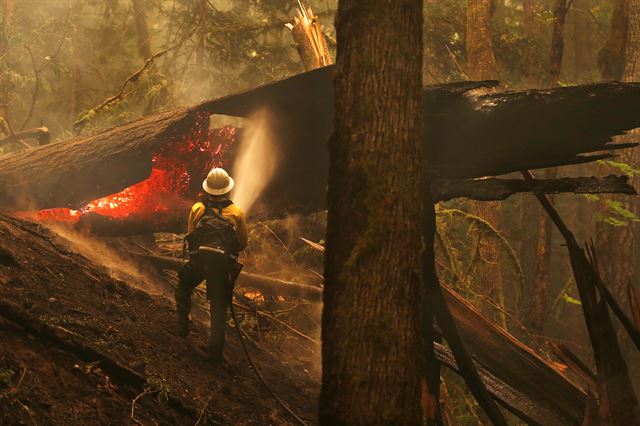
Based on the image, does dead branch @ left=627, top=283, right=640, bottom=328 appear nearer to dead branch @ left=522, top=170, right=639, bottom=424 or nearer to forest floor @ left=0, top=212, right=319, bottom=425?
dead branch @ left=522, top=170, right=639, bottom=424

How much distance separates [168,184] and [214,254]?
286 cm

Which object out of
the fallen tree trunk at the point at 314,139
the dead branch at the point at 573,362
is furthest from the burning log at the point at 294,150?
the dead branch at the point at 573,362

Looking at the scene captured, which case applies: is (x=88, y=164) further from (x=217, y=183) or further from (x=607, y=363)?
(x=607, y=363)

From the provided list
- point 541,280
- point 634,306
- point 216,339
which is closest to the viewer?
point 634,306

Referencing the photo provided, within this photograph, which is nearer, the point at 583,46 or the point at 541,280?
the point at 541,280

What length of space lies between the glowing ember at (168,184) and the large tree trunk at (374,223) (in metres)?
4.84

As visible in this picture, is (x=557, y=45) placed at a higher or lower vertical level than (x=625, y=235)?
higher

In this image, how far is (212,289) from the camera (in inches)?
272

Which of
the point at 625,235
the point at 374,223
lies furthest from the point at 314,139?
the point at 625,235

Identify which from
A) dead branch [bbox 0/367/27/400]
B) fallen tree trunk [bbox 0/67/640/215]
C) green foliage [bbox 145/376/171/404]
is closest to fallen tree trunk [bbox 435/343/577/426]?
fallen tree trunk [bbox 0/67/640/215]

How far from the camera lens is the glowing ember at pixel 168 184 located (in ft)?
29.1

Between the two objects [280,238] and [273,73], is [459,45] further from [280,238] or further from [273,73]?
[280,238]

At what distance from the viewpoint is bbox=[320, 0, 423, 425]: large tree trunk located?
380 cm

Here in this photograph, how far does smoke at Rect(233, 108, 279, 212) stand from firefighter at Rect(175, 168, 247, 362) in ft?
4.28
